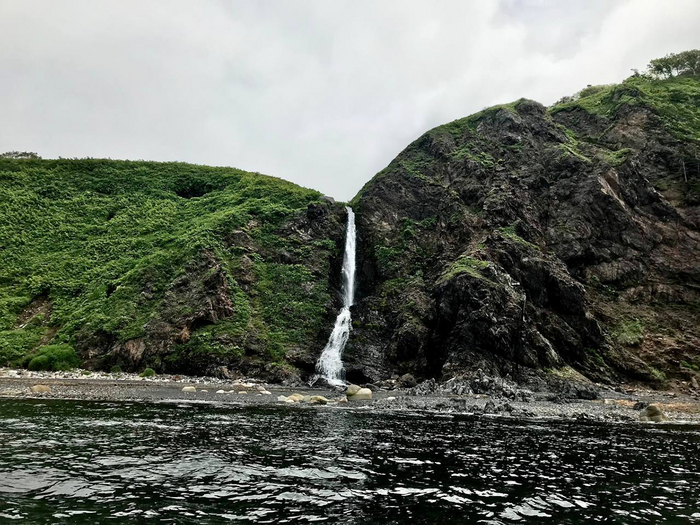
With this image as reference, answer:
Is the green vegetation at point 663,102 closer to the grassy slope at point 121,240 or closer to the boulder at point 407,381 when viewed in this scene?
the grassy slope at point 121,240

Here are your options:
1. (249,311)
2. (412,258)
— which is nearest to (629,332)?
(412,258)

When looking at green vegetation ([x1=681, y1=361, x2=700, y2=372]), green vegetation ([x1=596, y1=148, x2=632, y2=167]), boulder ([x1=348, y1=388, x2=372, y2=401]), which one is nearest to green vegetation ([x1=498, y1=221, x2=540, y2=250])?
green vegetation ([x1=681, y1=361, x2=700, y2=372])

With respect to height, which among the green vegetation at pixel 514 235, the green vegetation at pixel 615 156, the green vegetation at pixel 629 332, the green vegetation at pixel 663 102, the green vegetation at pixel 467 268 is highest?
the green vegetation at pixel 663 102

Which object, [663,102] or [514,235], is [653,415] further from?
[663,102]

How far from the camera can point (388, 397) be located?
1222 inches

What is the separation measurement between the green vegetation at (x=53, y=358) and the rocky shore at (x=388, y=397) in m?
1.56

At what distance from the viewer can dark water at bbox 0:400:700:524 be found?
8102 mm

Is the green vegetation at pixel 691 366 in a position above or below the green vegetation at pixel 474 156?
below

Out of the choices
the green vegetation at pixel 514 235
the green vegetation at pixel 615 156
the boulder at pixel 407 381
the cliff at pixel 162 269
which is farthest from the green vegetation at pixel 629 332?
the cliff at pixel 162 269

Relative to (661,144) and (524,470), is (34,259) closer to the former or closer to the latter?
(524,470)

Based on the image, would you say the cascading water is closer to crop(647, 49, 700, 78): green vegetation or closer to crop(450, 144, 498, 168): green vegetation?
crop(450, 144, 498, 168): green vegetation

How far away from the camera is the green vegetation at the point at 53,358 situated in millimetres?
38469

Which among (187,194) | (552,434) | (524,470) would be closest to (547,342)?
(552,434)

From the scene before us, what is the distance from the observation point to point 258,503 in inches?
332
